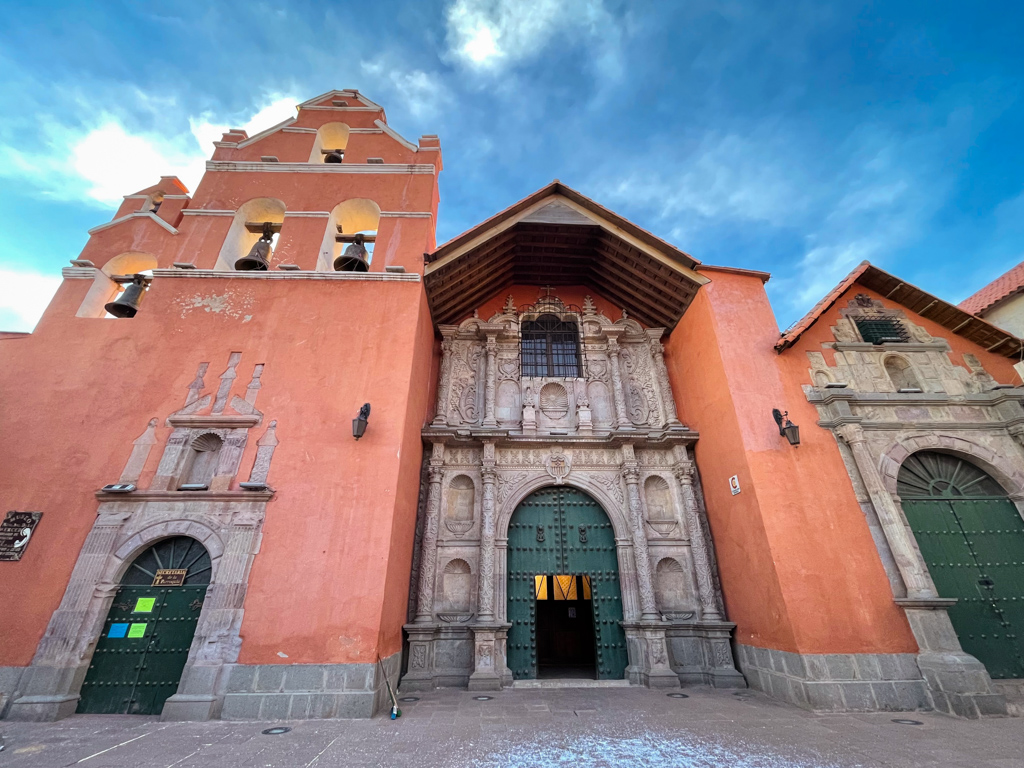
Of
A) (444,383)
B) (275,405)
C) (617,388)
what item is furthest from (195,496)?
(617,388)

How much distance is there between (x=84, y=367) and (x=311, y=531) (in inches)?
192

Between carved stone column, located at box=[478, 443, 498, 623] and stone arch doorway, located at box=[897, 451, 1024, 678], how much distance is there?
6.72 m

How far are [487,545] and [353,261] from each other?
19.9 ft

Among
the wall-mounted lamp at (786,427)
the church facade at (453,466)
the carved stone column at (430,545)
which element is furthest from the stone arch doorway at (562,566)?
the wall-mounted lamp at (786,427)

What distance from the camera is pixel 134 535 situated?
5.87 metres

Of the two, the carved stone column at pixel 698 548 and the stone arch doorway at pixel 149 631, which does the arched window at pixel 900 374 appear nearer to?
the carved stone column at pixel 698 548

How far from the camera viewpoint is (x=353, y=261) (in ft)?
27.5

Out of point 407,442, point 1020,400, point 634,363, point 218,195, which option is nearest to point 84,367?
point 218,195

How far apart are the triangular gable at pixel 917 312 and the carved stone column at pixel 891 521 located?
189 cm

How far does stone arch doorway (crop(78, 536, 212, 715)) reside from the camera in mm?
5324

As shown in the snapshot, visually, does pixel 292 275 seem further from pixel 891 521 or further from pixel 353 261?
pixel 891 521

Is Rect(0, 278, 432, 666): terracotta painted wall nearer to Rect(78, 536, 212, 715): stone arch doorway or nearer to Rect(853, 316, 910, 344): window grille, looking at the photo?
Rect(78, 536, 212, 715): stone arch doorway

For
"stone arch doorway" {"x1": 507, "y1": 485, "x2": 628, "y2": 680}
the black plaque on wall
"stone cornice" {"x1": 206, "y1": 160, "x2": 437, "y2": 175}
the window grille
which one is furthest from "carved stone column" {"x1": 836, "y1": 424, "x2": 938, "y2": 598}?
the black plaque on wall

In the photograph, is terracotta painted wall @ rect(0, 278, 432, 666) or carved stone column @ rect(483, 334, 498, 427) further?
carved stone column @ rect(483, 334, 498, 427)
